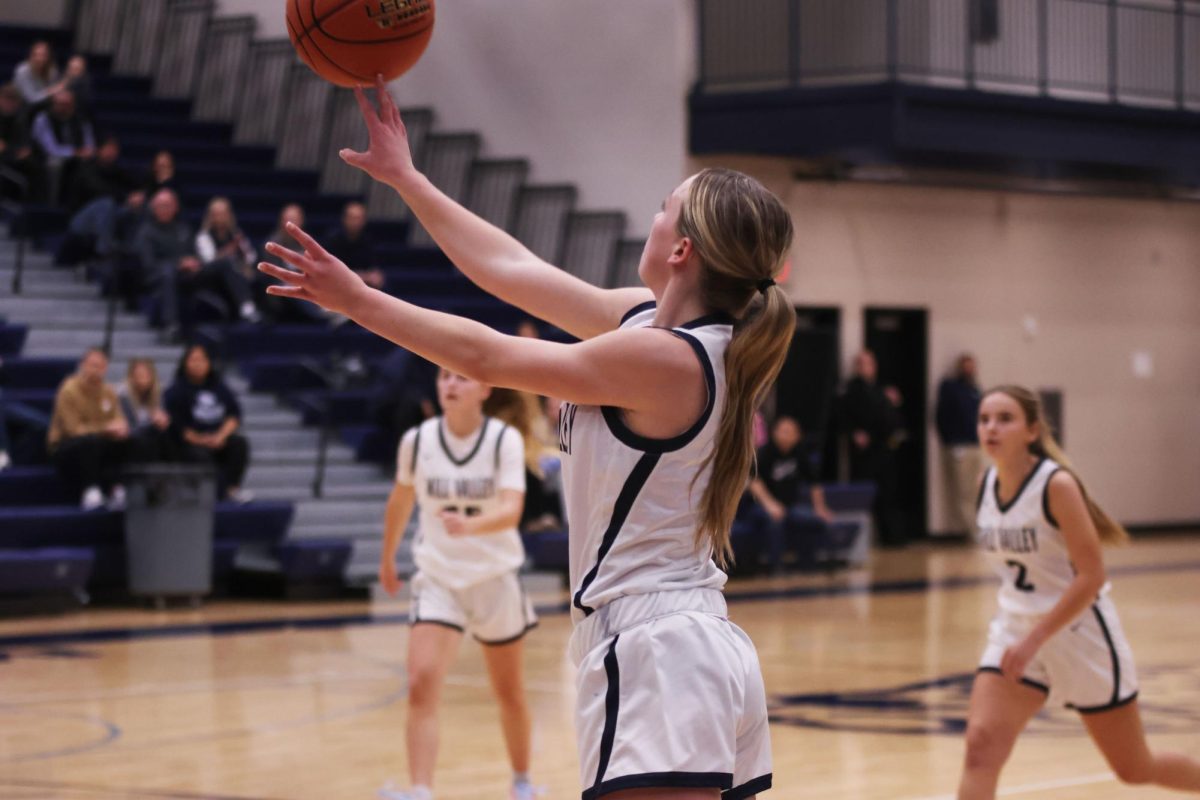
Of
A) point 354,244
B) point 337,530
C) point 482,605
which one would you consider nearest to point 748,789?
point 482,605

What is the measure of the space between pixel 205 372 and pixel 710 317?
10.0 m

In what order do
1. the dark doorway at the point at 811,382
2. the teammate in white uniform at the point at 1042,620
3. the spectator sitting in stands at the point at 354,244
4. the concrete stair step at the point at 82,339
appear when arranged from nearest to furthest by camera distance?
the teammate in white uniform at the point at 1042,620, the concrete stair step at the point at 82,339, the spectator sitting in stands at the point at 354,244, the dark doorway at the point at 811,382

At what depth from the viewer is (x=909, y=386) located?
60.4 feet

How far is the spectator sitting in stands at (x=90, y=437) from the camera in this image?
39.6 ft

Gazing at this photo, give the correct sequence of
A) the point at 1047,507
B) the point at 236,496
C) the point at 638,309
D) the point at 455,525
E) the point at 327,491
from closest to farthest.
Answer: the point at 638,309 → the point at 1047,507 → the point at 455,525 → the point at 236,496 → the point at 327,491

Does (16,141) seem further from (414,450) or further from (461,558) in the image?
(461,558)

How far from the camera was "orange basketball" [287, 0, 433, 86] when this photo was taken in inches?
134

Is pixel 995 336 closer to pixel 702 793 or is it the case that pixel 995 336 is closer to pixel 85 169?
pixel 85 169

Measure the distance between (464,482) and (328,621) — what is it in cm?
530

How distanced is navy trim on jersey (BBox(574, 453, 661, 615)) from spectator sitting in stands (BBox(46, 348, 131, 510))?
9.61m

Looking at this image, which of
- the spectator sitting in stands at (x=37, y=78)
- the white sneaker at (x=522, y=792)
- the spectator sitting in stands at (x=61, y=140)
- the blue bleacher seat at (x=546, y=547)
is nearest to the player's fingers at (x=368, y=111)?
the white sneaker at (x=522, y=792)

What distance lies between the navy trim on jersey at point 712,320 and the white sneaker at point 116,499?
9.71 metres

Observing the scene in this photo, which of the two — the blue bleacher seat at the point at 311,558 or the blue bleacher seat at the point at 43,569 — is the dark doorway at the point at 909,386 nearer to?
the blue bleacher seat at the point at 311,558

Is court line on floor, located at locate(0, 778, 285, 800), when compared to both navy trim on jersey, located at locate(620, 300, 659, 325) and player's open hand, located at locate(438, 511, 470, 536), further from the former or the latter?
navy trim on jersey, located at locate(620, 300, 659, 325)
